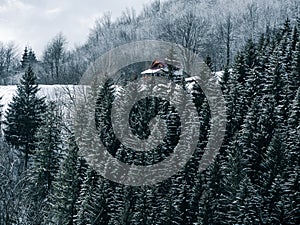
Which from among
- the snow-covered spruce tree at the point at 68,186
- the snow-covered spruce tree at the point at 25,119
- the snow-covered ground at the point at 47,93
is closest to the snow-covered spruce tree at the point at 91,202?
the snow-covered spruce tree at the point at 68,186

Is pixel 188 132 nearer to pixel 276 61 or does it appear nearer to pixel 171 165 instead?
pixel 171 165

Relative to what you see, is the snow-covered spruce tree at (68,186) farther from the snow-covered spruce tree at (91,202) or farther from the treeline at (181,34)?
the treeline at (181,34)

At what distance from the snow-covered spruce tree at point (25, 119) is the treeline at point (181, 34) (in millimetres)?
25041

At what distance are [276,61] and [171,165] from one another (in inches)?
599

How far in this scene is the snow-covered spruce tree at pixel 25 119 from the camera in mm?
47938

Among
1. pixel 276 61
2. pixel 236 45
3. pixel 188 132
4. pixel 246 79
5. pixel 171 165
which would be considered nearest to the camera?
pixel 171 165

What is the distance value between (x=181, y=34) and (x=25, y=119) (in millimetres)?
43028

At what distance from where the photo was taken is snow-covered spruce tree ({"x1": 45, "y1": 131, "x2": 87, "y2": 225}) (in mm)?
34281

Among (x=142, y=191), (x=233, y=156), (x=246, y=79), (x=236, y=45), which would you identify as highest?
(x=236, y=45)

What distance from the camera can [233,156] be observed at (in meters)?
33.3

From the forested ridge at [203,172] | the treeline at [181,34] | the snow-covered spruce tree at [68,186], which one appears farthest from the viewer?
the treeline at [181,34]

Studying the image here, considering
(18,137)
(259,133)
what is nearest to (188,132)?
(259,133)

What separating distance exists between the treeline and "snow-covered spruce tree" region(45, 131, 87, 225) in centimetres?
3988

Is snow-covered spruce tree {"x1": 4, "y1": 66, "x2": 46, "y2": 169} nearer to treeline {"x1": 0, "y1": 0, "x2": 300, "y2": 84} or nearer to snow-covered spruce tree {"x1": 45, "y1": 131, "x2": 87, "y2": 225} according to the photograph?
snow-covered spruce tree {"x1": 45, "y1": 131, "x2": 87, "y2": 225}
